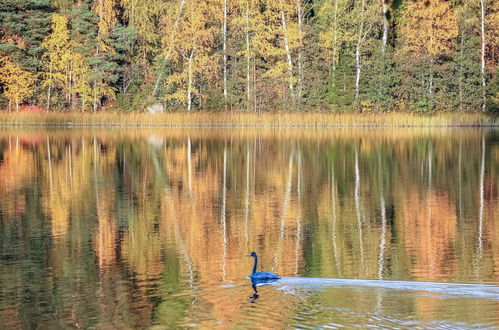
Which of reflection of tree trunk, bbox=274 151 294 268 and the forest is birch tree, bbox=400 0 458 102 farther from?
reflection of tree trunk, bbox=274 151 294 268

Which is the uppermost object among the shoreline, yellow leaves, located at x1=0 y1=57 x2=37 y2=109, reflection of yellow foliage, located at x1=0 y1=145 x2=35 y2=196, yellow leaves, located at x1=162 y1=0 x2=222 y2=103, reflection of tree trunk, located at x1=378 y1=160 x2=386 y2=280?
yellow leaves, located at x1=162 y1=0 x2=222 y2=103

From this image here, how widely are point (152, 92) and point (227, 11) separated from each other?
755 centimetres

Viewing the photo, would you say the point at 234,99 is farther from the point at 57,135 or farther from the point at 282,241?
the point at 282,241

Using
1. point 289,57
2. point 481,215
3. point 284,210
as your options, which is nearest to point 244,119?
point 289,57

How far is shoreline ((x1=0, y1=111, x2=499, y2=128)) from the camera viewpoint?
57138 mm

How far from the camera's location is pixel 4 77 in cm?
6122

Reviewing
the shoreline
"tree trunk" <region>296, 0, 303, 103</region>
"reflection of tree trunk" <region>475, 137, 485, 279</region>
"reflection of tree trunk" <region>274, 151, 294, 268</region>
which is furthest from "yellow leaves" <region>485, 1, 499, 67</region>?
"reflection of tree trunk" <region>274, 151, 294, 268</region>

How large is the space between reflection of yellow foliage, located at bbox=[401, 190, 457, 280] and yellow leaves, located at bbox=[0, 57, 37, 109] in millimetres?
42517

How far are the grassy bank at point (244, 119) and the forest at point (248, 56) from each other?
4.35ft

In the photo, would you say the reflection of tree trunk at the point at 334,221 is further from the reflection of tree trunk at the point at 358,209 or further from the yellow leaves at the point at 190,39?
the yellow leaves at the point at 190,39

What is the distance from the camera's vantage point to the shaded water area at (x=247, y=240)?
35.4 feet

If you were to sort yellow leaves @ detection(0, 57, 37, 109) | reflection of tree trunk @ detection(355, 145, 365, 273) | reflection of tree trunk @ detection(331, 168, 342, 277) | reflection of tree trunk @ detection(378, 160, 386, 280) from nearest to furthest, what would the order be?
reflection of tree trunk @ detection(378, 160, 386, 280)
reflection of tree trunk @ detection(331, 168, 342, 277)
reflection of tree trunk @ detection(355, 145, 365, 273)
yellow leaves @ detection(0, 57, 37, 109)

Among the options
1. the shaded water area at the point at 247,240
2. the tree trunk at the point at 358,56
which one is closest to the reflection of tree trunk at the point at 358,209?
the shaded water area at the point at 247,240

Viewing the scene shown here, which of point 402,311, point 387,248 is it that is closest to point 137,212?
point 387,248
